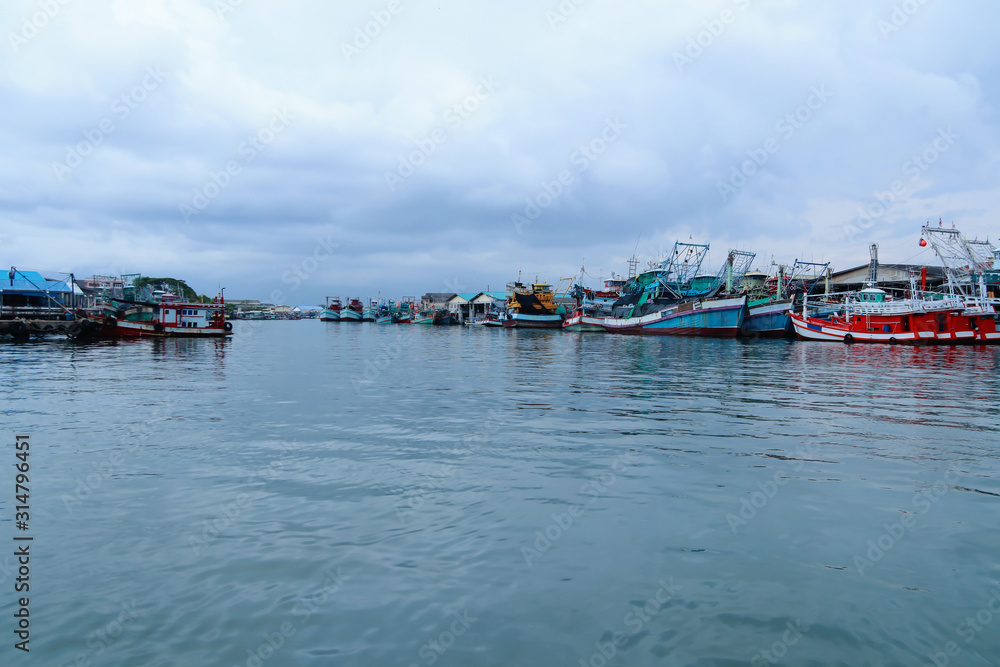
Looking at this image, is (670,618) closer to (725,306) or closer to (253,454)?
(253,454)

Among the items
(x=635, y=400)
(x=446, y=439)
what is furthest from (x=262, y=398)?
(x=635, y=400)

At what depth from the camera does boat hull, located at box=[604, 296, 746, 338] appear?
161ft

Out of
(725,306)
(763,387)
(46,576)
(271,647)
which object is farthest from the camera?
(725,306)

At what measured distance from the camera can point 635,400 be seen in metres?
15.2

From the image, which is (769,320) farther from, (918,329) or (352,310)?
(352,310)

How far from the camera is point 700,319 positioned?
51.4 meters

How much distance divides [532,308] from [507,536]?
252 feet

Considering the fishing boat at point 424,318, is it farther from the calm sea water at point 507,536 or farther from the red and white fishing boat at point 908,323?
the calm sea water at point 507,536

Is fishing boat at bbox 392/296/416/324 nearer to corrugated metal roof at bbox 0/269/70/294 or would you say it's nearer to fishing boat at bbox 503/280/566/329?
fishing boat at bbox 503/280/566/329

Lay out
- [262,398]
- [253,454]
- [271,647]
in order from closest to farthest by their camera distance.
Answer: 1. [271,647]
2. [253,454]
3. [262,398]

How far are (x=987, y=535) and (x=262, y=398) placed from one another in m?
14.7

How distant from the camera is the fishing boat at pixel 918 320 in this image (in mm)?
37094

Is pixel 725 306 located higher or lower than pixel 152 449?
higher

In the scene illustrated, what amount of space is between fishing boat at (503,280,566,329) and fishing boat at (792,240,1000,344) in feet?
138
